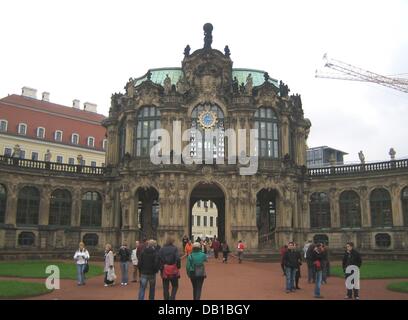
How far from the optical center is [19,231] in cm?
5225

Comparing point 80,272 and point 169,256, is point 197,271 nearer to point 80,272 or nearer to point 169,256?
point 169,256

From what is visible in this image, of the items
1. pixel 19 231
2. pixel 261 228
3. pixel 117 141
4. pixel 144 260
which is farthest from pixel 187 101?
pixel 144 260

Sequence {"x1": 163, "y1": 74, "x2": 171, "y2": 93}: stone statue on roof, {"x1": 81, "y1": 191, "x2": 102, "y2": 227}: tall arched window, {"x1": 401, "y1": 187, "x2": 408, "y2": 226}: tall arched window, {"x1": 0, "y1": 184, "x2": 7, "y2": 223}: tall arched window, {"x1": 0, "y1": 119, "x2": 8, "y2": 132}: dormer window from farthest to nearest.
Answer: {"x1": 0, "y1": 119, "x2": 8, "y2": 132}: dormer window, {"x1": 81, "y1": 191, "x2": 102, "y2": 227}: tall arched window, {"x1": 163, "y1": 74, "x2": 171, "y2": 93}: stone statue on roof, {"x1": 401, "y1": 187, "x2": 408, "y2": 226}: tall arched window, {"x1": 0, "y1": 184, "x2": 7, "y2": 223}: tall arched window

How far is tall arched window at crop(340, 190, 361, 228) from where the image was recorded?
55.3 m

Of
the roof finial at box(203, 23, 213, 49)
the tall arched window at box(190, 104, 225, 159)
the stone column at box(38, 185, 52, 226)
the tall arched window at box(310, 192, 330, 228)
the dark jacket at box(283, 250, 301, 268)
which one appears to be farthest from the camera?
the tall arched window at box(310, 192, 330, 228)

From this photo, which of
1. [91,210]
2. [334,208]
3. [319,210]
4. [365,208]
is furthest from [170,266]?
[319,210]

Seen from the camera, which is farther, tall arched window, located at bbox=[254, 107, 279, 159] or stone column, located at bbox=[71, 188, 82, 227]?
stone column, located at bbox=[71, 188, 82, 227]

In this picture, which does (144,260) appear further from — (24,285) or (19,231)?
(19,231)

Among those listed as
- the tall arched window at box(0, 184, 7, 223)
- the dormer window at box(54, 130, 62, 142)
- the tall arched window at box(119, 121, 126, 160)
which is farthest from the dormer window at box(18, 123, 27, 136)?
the tall arched window at box(0, 184, 7, 223)

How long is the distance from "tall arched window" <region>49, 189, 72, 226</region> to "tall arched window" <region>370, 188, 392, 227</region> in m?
35.2

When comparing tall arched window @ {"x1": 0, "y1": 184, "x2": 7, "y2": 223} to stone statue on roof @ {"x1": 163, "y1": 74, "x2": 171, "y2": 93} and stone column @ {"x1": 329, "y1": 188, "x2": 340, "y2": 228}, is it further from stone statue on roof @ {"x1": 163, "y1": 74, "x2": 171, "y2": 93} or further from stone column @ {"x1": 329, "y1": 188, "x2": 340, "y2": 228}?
stone column @ {"x1": 329, "y1": 188, "x2": 340, "y2": 228}

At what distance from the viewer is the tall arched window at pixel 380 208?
53.2 m

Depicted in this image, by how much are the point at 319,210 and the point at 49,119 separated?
52.9m
